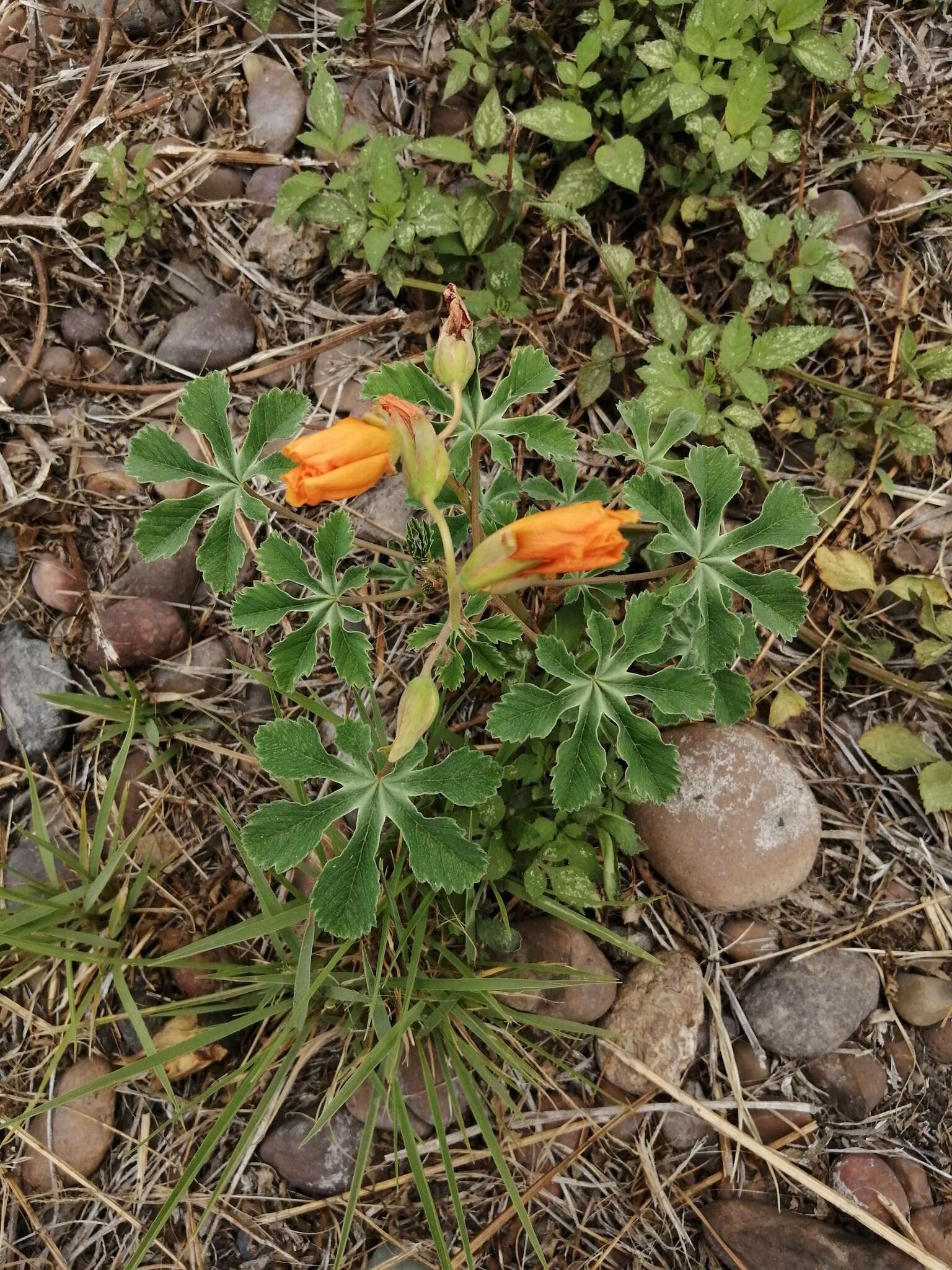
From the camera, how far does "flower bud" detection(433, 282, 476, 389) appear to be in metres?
Answer: 1.71

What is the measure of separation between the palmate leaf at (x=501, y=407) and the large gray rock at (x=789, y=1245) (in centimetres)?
183

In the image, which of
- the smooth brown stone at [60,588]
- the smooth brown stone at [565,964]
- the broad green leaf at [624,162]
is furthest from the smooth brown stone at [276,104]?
the smooth brown stone at [565,964]

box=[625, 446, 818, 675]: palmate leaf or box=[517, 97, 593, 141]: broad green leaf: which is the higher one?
box=[517, 97, 593, 141]: broad green leaf

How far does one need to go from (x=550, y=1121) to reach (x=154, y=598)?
1.68 metres

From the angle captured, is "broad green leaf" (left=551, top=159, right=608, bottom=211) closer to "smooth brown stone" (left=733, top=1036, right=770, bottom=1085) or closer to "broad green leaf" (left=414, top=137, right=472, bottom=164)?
"broad green leaf" (left=414, top=137, right=472, bottom=164)

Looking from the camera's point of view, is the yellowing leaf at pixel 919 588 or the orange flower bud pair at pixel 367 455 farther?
the yellowing leaf at pixel 919 588

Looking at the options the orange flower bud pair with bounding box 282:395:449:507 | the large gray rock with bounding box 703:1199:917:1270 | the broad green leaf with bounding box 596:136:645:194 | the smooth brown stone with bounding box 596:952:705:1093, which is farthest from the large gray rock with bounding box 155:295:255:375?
the large gray rock with bounding box 703:1199:917:1270

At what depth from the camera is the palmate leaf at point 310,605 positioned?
1.80 meters

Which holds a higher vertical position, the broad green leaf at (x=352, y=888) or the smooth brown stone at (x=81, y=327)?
the smooth brown stone at (x=81, y=327)

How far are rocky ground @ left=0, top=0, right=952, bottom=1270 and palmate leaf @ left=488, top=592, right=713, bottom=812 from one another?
0.54 m

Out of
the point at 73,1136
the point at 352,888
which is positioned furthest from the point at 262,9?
the point at 73,1136

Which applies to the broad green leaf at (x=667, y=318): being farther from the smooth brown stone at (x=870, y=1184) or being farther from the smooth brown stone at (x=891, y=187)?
the smooth brown stone at (x=870, y=1184)

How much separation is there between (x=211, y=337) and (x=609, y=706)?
5.31ft

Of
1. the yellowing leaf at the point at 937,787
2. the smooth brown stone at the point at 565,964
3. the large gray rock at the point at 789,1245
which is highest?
the yellowing leaf at the point at 937,787
